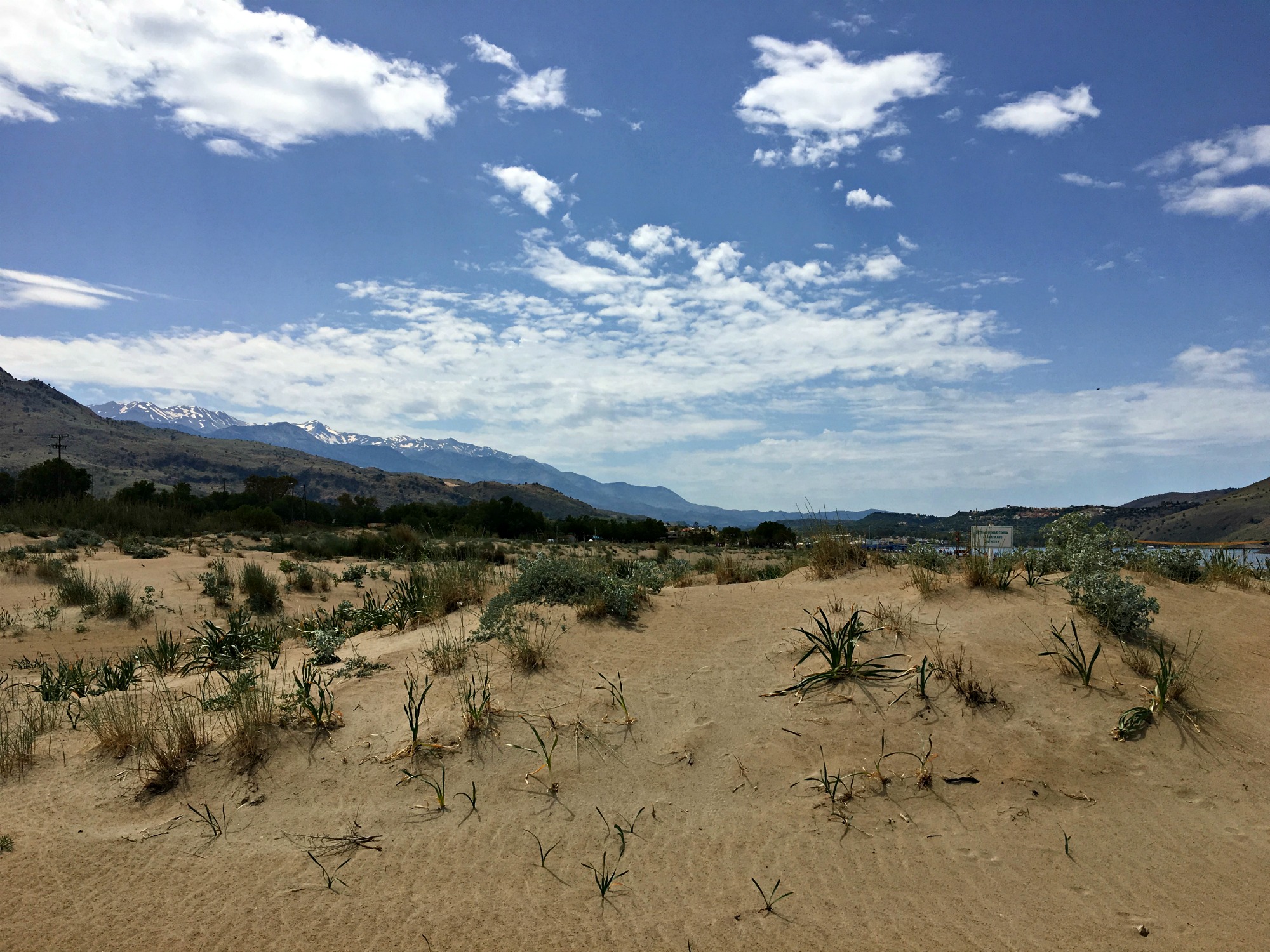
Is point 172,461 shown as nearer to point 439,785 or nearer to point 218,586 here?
point 218,586

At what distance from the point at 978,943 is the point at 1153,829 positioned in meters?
1.82

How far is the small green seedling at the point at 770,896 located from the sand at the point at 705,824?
1.4 inches

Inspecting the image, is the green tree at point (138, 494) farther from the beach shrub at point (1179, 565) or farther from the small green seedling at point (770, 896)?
the beach shrub at point (1179, 565)

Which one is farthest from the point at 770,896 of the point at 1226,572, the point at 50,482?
the point at 50,482

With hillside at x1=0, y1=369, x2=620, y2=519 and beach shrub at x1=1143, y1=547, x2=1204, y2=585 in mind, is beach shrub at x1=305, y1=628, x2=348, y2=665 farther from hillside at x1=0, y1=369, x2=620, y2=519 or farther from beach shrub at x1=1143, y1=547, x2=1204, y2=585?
hillside at x1=0, y1=369, x2=620, y2=519

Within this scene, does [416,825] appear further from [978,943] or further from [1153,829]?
[1153,829]

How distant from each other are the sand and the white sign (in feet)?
5.39

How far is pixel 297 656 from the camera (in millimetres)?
8039

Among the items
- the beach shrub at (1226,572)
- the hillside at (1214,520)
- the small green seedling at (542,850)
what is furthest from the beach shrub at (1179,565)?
the hillside at (1214,520)

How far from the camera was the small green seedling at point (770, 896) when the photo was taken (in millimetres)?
3840

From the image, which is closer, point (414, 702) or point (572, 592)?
point (414, 702)

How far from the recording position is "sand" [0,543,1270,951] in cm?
373

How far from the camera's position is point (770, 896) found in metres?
3.93

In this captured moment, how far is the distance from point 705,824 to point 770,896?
733mm
